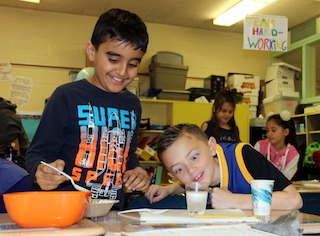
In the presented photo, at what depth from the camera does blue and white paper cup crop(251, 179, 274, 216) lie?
44.3 inches

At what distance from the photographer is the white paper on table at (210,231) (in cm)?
76

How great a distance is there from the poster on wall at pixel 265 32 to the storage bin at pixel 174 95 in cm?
194

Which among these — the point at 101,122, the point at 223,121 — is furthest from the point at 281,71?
the point at 101,122

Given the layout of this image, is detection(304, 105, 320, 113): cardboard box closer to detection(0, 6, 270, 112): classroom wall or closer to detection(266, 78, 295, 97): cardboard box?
detection(266, 78, 295, 97): cardboard box

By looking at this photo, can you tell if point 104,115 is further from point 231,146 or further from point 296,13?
point 296,13

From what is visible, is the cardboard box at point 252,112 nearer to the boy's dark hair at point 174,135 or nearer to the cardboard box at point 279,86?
the cardboard box at point 279,86

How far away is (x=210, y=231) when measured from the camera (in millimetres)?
794

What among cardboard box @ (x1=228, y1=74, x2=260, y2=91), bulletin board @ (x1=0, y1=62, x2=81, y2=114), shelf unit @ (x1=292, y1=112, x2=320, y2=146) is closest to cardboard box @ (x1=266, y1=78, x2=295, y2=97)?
cardboard box @ (x1=228, y1=74, x2=260, y2=91)

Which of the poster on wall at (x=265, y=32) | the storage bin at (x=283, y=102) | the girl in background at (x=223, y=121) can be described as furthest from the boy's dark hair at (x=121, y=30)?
the storage bin at (x=283, y=102)

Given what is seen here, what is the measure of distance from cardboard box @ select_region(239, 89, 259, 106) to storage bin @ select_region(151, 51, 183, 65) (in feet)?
4.24

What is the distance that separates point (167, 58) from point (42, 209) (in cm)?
491

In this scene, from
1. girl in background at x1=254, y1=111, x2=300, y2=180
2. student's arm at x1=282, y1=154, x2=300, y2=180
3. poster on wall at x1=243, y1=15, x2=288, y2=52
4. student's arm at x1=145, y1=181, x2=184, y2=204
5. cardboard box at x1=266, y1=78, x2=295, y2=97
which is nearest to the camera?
student's arm at x1=145, y1=181, x2=184, y2=204

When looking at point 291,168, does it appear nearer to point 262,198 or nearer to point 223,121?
point 223,121

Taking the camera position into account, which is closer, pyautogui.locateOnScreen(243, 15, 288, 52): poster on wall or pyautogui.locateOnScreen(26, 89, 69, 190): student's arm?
pyautogui.locateOnScreen(26, 89, 69, 190): student's arm
